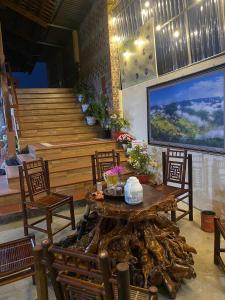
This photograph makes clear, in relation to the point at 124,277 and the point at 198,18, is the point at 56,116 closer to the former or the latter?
the point at 198,18

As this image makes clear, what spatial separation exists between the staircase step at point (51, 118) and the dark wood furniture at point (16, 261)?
4280 mm

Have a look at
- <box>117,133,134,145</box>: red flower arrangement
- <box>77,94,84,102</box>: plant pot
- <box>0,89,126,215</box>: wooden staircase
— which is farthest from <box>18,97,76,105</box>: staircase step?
<box>117,133,134,145</box>: red flower arrangement

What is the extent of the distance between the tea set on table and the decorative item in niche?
95.6 inches

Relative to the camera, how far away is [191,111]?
3.43m

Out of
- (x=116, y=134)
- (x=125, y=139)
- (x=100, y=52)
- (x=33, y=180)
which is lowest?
(x=33, y=180)

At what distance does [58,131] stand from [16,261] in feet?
14.5

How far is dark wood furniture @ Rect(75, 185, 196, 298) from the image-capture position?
2.02 meters

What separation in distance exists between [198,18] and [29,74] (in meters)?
12.3

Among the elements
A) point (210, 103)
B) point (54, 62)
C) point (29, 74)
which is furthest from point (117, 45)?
point (29, 74)

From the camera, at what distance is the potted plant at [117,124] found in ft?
17.6

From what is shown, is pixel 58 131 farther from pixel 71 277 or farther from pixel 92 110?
pixel 71 277

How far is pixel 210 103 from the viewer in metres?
3.08

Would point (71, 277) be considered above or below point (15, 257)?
above

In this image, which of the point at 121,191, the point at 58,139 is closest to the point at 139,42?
the point at 58,139
